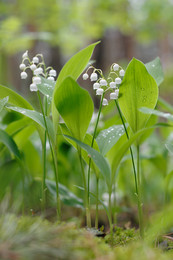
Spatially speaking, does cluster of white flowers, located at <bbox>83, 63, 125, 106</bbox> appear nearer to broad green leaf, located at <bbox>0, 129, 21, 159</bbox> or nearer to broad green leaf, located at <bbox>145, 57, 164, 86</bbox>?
broad green leaf, located at <bbox>145, 57, 164, 86</bbox>

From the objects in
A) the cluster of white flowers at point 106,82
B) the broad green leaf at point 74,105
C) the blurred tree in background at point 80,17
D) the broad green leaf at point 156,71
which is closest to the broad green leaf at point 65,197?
the broad green leaf at point 74,105

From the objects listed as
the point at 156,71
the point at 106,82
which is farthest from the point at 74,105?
the point at 156,71

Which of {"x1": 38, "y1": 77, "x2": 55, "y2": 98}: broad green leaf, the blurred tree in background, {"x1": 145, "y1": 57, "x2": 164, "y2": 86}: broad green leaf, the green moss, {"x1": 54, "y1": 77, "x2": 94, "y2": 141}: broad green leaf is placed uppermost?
the blurred tree in background

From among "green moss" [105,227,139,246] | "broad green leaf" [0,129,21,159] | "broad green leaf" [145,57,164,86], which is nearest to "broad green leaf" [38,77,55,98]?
"broad green leaf" [0,129,21,159]

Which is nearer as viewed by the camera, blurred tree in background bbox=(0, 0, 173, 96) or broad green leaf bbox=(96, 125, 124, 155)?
broad green leaf bbox=(96, 125, 124, 155)

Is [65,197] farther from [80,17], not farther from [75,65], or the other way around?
[80,17]

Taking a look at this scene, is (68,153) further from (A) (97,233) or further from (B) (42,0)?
(B) (42,0)

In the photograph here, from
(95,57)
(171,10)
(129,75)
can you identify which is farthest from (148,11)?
(129,75)
